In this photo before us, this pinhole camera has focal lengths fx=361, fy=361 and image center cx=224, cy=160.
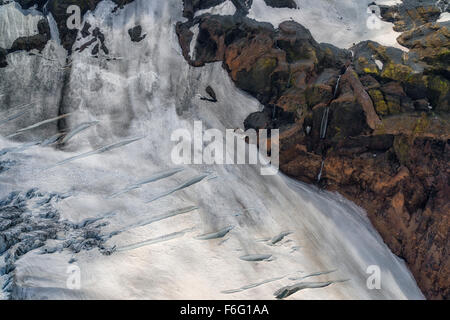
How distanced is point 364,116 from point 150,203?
8.67 m

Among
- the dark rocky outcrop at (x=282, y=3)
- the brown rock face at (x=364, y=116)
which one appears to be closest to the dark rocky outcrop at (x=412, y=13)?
the brown rock face at (x=364, y=116)

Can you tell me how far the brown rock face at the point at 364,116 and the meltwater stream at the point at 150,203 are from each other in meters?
0.74

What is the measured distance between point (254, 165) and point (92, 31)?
28.3ft

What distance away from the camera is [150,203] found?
11094 mm

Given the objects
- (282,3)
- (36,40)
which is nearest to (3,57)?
(36,40)

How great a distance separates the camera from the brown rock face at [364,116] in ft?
44.3

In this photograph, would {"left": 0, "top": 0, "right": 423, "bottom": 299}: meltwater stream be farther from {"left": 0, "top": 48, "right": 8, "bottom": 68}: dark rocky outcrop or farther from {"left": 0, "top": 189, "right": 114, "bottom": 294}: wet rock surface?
{"left": 0, "top": 48, "right": 8, "bottom": 68}: dark rocky outcrop

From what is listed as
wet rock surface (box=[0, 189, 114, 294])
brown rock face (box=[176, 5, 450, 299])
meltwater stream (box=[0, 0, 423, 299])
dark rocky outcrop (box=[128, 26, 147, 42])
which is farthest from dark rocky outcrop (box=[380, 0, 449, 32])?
wet rock surface (box=[0, 189, 114, 294])

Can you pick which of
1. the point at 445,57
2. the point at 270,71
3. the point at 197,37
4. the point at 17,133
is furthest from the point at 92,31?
the point at 445,57

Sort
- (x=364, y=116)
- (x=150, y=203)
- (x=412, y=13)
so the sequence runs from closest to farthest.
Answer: (x=150, y=203) < (x=364, y=116) < (x=412, y=13)

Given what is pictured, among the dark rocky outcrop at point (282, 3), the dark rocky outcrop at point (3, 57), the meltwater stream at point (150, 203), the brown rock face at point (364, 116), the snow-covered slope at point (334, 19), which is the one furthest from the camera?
the dark rocky outcrop at point (282, 3)

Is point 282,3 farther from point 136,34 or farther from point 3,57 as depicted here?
point 3,57

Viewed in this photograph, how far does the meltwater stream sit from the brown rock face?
743 millimetres

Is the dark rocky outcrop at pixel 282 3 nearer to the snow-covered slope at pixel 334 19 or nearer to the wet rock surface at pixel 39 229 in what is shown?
the snow-covered slope at pixel 334 19
